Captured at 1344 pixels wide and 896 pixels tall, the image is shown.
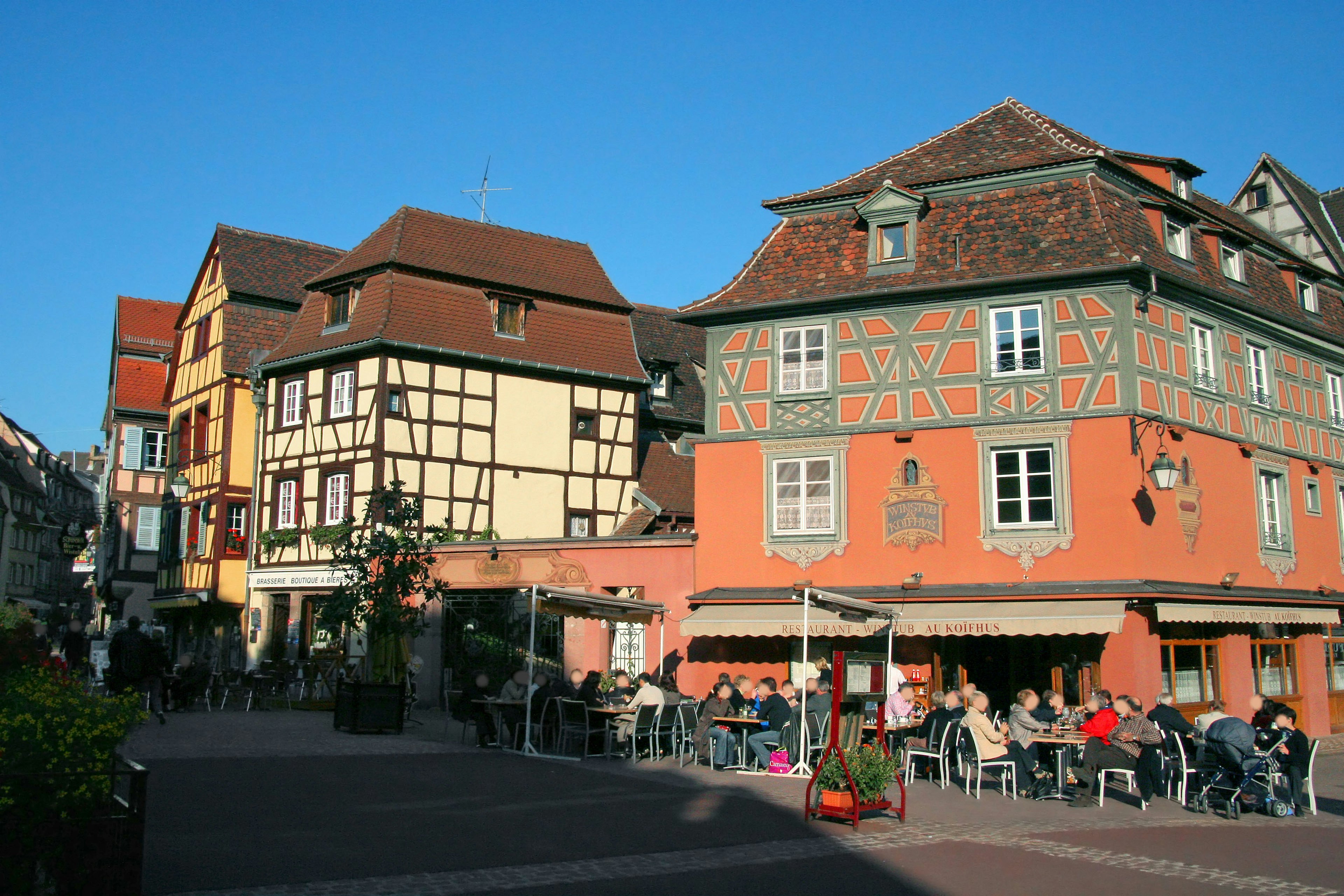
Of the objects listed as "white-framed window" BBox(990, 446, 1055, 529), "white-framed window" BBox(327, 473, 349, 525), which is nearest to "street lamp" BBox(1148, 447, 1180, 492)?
"white-framed window" BBox(990, 446, 1055, 529)

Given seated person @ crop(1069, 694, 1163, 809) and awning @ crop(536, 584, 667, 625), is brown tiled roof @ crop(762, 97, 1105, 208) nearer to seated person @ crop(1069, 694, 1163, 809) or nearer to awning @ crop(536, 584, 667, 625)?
awning @ crop(536, 584, 667, 625)

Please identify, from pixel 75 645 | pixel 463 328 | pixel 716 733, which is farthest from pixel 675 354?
pixel 716 733

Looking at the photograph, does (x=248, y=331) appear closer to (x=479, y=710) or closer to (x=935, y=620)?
(x=479, y=710)

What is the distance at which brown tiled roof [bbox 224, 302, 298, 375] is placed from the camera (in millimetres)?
35969

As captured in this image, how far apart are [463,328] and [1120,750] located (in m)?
21.5

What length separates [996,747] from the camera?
49.7ft

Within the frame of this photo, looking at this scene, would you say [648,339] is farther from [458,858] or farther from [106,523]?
[458,858]

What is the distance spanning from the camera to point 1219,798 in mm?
14391

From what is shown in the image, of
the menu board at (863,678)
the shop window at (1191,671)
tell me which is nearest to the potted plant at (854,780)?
the menu board at (863,678)

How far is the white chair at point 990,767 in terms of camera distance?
1509 cm

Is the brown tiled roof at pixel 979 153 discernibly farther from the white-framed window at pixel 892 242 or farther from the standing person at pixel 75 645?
the standing person at pixel 75 645

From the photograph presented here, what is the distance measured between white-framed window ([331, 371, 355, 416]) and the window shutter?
53.8ft

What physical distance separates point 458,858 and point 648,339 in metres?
29.2

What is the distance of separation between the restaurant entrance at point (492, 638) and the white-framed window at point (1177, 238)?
45.8 feet
